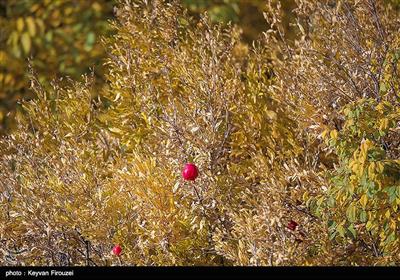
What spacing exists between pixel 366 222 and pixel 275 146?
0.81 metres

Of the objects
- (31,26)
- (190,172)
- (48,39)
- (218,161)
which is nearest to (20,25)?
(31,26)

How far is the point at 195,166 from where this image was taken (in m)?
3.88

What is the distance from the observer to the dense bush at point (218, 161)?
11.9ft

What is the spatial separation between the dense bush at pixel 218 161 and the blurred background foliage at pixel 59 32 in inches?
132

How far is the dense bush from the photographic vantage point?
3.62 m

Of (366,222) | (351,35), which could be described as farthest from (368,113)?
(351,35)

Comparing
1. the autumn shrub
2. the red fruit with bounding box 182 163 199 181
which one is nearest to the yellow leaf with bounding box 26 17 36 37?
the autumn shrub

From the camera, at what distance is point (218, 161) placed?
4.23 metres

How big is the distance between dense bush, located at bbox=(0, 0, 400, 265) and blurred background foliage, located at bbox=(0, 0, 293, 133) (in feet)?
11.0

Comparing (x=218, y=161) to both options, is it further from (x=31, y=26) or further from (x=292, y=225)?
(x=31, y=26)

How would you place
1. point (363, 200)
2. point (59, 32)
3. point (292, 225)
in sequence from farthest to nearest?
point (59, 32) < point (292, 225) < point (363, 200)

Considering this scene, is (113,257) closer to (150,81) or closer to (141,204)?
(141,204)

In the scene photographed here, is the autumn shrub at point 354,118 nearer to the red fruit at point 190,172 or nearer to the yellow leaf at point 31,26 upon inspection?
the red fruit at point 190,172

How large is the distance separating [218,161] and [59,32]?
451 cm
